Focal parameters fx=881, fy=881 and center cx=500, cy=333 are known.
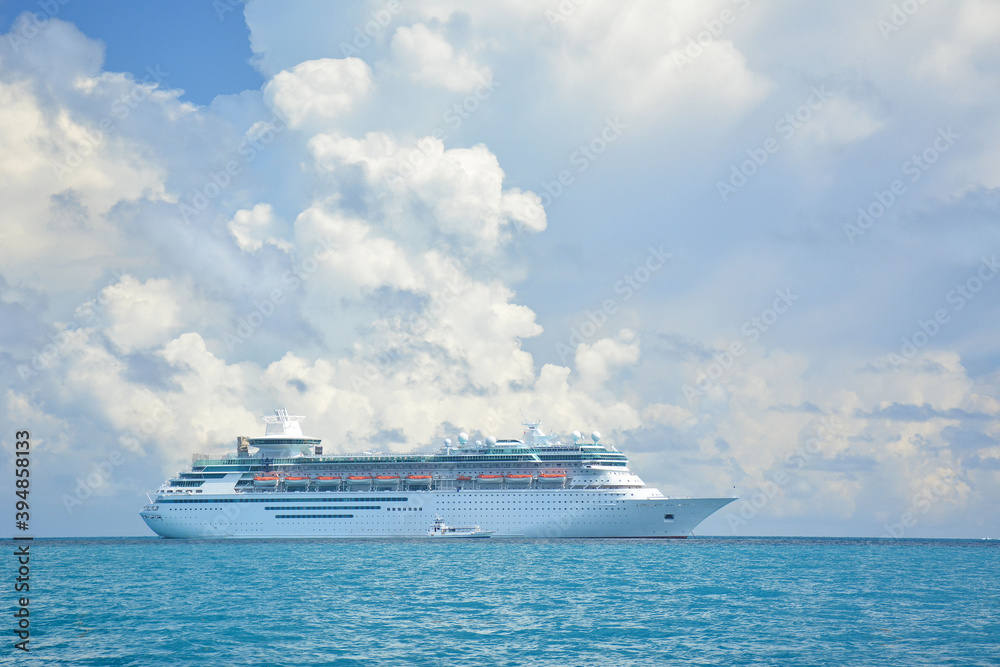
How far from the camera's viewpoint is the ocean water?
3262 centimetres

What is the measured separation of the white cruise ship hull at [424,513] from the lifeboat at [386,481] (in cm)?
178

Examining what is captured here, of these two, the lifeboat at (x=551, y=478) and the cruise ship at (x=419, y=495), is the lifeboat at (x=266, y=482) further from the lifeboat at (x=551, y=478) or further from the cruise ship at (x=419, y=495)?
the lifeboat at (x=551, y=478)

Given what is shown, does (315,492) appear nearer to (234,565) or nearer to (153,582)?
(234,565)

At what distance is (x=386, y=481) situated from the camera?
101 m

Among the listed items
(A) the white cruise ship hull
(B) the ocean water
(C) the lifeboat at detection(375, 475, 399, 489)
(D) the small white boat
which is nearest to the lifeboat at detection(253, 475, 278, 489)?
(A) the white cruise ship hull

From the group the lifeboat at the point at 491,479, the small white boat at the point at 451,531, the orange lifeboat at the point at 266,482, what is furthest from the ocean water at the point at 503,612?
the orange lifeboat at the point at 266,482

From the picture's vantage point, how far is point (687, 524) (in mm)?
94188

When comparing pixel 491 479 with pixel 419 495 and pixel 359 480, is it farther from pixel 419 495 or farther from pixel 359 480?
pixel 359 480

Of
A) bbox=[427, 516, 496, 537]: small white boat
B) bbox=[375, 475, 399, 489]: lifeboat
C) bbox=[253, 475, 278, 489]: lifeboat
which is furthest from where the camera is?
bbox=[253, 475, 278, 489]: lifeboat

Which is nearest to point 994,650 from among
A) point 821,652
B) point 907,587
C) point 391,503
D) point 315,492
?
point 821,652

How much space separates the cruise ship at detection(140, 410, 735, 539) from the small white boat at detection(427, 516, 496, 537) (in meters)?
0.46

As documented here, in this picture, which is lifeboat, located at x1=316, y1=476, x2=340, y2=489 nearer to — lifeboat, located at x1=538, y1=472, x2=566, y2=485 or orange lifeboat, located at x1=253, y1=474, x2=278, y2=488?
orange lifeboat, located at x1=253, y1=474, x2=278, y2=488

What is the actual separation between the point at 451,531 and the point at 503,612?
54226mm

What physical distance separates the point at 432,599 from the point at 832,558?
194 ft
